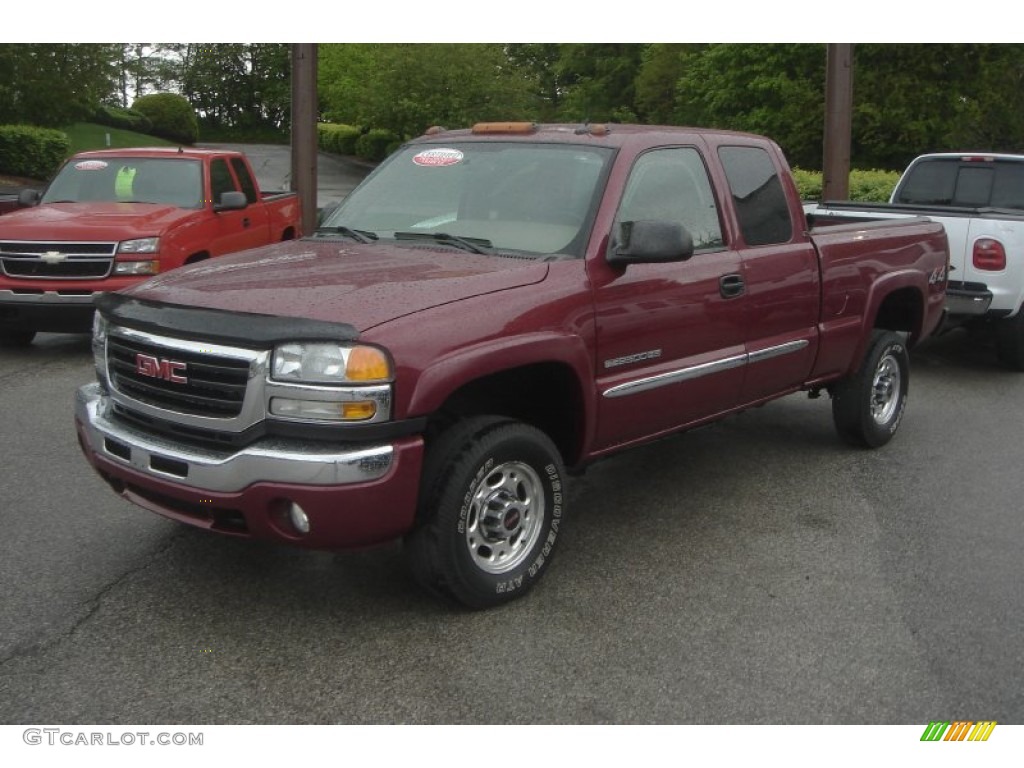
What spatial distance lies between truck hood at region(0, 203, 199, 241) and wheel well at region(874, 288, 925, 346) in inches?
226

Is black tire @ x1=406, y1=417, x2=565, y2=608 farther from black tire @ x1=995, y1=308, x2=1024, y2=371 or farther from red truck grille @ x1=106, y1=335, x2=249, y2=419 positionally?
black tire @ x1=995, y1=308, x2=1024, y2=371

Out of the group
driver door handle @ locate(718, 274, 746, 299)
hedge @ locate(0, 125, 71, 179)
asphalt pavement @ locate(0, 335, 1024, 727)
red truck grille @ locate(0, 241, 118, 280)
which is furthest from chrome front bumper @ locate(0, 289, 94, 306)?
hedge @ locate(0, 125, 71, 179)

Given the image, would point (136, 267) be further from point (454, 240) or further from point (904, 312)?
point (904, 312)

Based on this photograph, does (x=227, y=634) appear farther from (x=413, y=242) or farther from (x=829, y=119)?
(x=829, y=119)

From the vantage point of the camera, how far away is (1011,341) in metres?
9.06

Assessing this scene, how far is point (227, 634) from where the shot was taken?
3.98m

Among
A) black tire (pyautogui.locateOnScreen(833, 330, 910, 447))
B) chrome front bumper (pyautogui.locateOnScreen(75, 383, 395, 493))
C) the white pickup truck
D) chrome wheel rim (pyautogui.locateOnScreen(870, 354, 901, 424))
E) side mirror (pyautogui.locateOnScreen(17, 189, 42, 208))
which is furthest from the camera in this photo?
side mirror (pyautogui.locateOnScreen(17, 189, 42, 208))

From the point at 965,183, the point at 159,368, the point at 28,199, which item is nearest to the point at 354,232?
the point at 159,368

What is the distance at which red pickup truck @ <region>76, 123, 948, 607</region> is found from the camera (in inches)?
147

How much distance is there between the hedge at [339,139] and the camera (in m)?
50.9

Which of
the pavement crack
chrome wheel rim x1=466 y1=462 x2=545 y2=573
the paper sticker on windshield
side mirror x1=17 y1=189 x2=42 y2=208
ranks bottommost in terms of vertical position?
the pavement crack

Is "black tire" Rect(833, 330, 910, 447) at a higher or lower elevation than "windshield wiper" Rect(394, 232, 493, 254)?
lower

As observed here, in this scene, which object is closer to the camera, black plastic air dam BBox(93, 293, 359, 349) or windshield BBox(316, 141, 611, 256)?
black plastic air dam BBox(93, 293, 359, 349)

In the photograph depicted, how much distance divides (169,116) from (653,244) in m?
54.4
